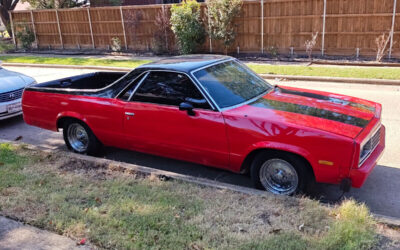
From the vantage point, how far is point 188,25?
1744 centimetres

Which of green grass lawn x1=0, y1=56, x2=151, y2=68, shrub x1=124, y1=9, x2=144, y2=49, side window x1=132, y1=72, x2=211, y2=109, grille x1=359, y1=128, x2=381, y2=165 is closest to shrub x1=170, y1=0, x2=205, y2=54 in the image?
green grass lawn x1=0, y1=56, x2=151, y2=68

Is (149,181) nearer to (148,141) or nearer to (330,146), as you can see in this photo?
(148,141)

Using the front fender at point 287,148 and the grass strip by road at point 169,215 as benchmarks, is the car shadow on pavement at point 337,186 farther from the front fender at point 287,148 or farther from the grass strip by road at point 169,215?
the grass strip by road at point 169,215

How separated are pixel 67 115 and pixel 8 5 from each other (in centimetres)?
2843

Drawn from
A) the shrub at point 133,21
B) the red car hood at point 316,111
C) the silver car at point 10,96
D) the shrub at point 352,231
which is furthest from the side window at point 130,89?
the shrub at point 133,21

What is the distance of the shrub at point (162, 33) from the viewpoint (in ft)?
62.2

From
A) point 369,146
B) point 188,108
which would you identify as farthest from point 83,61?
point 369,146

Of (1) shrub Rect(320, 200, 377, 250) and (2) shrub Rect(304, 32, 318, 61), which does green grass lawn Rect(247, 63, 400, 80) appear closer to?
(2) shrub Rect(304, 32, 318, 61)

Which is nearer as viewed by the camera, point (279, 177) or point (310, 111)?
point (279, 177)

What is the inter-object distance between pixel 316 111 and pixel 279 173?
899 mm

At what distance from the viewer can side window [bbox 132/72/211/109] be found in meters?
4.94

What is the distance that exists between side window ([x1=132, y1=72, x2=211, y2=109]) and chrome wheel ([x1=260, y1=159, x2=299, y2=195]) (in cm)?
105

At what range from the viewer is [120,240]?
11.8ft

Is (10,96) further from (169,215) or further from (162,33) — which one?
(162,33)
